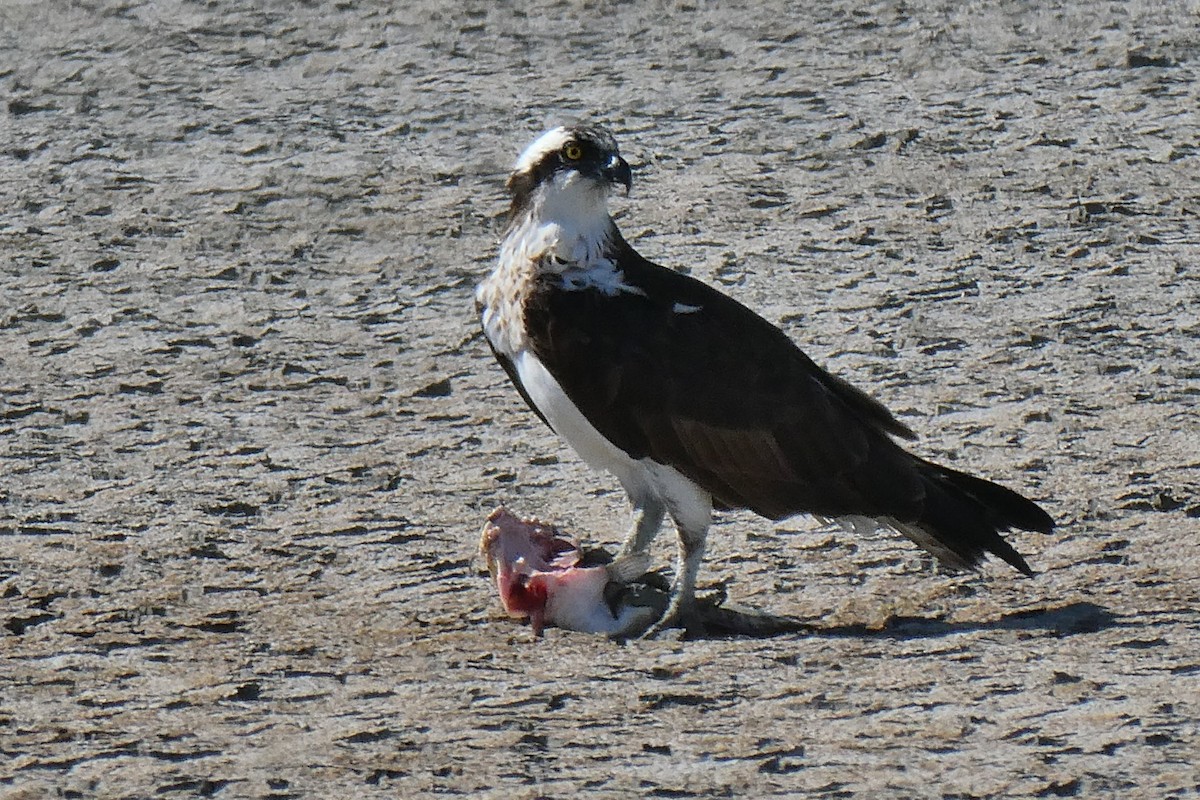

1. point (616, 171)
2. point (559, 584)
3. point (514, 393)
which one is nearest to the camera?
point (559, 584)

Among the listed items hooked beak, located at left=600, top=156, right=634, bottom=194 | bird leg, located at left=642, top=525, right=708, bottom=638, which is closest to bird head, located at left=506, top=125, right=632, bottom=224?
hooked beak, located at left=600, top=156, right=634, bottom=194

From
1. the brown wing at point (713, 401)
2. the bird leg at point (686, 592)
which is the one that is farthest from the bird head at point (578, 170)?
the bird leg at point (686, 592)

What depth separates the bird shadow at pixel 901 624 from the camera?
5523mm

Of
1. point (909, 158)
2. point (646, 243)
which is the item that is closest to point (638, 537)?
point (646, 243)

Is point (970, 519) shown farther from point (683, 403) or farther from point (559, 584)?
point (559, 584)

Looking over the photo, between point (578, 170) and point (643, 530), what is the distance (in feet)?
3.76

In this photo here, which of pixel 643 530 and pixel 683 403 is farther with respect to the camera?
pixel 643 530

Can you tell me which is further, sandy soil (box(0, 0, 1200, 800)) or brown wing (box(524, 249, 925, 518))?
brown wing (box(524, 249, 925, 518))

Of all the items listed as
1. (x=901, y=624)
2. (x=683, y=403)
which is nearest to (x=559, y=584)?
(x=683, y=403)

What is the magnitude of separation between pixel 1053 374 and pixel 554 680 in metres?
3.06

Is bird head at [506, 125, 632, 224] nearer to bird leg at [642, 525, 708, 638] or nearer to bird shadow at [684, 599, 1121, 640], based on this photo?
bird leg at [642, 525, 708, 638]

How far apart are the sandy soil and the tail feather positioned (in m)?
0.19

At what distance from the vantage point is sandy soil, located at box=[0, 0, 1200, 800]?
4789 millimetres

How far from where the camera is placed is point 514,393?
7.56 metres
